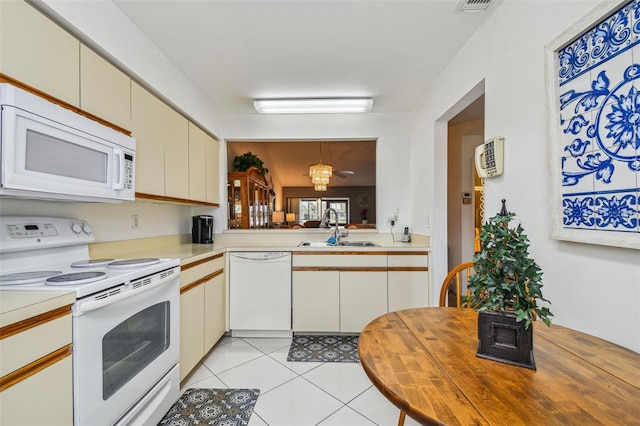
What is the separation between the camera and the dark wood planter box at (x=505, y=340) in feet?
2.53

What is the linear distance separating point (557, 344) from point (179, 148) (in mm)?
2571

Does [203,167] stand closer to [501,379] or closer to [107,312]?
[107,312]

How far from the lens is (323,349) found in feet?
8.20

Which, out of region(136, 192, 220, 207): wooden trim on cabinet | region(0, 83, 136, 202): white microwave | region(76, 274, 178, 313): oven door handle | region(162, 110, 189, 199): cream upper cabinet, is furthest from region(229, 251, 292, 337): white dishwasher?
region(0, 83, 136, 202): white microwave

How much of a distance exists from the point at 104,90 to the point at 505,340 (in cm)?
211

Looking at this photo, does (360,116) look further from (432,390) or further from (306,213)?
(306,213)

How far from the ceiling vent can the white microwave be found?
2026 millimetres

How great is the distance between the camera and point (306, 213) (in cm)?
993

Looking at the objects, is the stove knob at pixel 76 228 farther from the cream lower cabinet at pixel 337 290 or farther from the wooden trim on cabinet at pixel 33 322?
the cream lower cabinet at pixel 337 290

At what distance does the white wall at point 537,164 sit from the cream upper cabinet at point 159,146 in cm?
219

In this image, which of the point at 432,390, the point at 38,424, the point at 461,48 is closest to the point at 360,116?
the point at 461,48

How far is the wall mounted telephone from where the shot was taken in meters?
1.56

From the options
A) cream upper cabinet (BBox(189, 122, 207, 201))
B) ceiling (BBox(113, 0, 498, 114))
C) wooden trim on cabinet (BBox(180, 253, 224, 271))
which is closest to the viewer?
ceiling (BBox(113, 0, 498, 114))

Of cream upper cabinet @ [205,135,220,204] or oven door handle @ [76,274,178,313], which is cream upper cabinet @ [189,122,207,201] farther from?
oven door handle @ [76,274,178,313]
